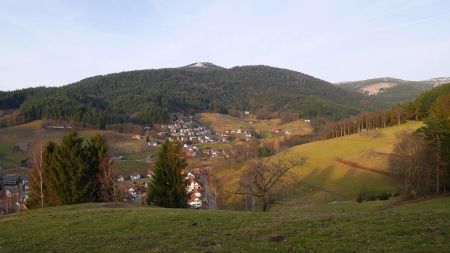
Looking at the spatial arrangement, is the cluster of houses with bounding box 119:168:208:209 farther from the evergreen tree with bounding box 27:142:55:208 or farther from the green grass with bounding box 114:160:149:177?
the evergreen tree with bounding box 27:142:55:208

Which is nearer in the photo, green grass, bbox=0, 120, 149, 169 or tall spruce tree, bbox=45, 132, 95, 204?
tall spruce tree, bbox=45, 132, 95, 204

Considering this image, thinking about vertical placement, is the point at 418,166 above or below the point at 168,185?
above

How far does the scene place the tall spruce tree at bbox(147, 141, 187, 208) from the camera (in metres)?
44.8

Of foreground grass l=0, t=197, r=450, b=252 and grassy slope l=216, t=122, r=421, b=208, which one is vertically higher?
foreground grass l=0, t=197, r=450, b=252

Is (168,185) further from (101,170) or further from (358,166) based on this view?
(358,166)

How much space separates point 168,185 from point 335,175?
175 ft

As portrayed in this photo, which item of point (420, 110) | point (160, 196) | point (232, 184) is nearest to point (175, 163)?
point (160, 196)

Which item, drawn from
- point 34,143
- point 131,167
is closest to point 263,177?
point 131,167

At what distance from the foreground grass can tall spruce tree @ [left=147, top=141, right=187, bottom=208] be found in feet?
A: 65.5

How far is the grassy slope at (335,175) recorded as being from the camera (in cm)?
7500

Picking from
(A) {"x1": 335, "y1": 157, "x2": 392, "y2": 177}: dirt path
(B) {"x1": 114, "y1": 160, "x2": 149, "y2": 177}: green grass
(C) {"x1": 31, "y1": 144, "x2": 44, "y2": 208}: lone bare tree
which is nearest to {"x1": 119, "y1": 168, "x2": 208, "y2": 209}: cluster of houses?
(B) {"x1": 114, "y1": 160, "x2": 149, "y2": 177}: green grass

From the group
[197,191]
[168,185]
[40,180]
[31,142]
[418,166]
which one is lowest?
[197,191]

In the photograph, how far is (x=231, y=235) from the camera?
17.5 meters

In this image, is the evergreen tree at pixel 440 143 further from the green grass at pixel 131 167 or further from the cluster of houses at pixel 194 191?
the green grass at pixel 131 167
